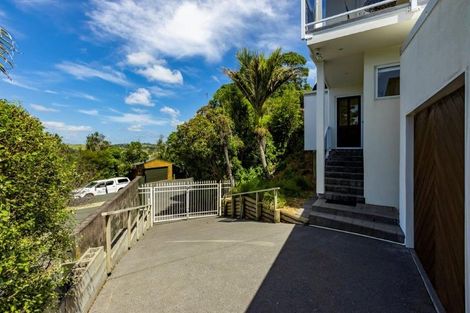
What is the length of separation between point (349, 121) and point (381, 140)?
4091mm

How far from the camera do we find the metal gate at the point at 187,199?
10.3 metres

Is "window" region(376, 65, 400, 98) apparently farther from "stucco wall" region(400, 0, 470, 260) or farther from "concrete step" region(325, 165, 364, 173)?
"concrete step" region(325, 165, 364, 173)

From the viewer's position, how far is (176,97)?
36.6m

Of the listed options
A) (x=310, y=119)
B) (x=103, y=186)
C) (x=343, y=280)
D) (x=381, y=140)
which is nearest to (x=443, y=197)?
(x=343, y=280)

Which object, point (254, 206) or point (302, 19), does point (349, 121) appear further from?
point (254, 206)

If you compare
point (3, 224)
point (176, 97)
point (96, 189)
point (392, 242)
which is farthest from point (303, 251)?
point (176, 97)

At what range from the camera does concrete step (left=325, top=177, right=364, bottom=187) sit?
7.27 meters

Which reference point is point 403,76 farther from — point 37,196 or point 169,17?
point 169,17

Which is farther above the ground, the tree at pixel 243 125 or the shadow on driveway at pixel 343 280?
the tree at pixel 243 125

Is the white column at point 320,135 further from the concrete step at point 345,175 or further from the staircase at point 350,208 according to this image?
the concrete step at point 345,175

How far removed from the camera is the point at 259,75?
1009 cm

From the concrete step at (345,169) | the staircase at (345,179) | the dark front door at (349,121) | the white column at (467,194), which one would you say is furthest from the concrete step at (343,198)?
the white column at (467,194)

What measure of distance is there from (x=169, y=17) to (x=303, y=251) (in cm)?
878

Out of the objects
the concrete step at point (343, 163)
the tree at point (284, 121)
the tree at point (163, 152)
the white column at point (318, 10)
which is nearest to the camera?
the white column at point (318, 10)
